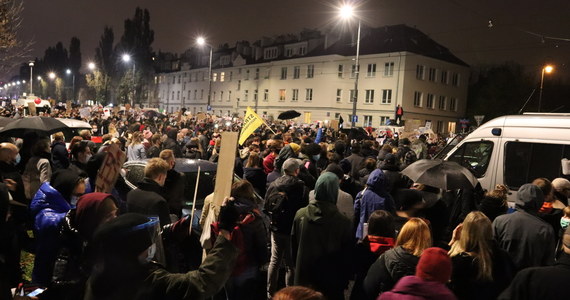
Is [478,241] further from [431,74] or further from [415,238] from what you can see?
[431,74]

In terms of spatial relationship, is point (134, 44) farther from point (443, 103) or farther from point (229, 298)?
point (229, 298)

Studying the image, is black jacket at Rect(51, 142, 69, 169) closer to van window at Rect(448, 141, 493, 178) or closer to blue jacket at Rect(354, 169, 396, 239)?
blue jacket at Rect(354, 169, 396, 239)

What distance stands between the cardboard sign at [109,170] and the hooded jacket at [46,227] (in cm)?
44

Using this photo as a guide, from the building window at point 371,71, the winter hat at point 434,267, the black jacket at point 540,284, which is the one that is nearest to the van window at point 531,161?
the black jacket at point 540,284

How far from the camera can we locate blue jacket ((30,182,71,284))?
4.11 meters

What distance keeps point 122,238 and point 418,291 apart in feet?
5.56

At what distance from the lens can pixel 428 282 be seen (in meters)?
2.60

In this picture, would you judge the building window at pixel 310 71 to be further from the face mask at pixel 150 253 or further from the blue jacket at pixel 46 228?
the face mask at pixel 150 253

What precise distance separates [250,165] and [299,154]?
1753mm

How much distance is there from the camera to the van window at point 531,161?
288 inches

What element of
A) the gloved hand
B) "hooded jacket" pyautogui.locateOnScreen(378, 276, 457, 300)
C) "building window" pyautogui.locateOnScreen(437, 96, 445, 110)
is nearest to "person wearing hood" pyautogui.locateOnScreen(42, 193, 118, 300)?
the gloved hand

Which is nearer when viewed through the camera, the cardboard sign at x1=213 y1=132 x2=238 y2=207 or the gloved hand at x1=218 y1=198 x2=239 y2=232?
the gloved hand at x1=218 y1=198 x2=239 y2=232

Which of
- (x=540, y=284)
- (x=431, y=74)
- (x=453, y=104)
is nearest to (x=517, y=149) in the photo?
(x=540, y=284)

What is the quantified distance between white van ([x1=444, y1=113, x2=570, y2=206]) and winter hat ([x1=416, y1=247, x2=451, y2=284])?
5669mm
